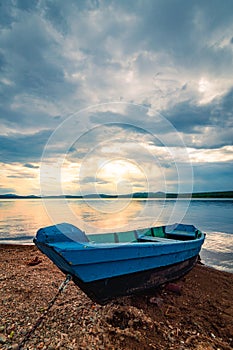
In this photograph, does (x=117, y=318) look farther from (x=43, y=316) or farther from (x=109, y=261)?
(x=43, y=316)

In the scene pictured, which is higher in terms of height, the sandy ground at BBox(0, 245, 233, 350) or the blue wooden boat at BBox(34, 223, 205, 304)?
the blue wooden boat at BBox(34, 223, 205, 304)

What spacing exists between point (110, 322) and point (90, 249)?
5.70 ft

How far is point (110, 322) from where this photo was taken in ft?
15.3

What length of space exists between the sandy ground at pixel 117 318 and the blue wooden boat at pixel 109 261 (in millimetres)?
441

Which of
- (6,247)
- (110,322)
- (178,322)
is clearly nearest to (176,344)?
(178,322)

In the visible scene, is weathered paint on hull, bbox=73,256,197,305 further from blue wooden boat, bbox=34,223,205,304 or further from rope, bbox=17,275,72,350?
rope, bbox=17,275,72,350

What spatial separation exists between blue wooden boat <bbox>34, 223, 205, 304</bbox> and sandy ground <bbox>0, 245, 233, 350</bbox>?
44 cm

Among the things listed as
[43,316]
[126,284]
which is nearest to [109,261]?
[126,284]

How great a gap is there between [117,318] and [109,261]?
1320 mm

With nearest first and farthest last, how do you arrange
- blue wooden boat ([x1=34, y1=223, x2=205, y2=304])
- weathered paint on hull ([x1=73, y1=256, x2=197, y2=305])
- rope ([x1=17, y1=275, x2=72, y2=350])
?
rope ([x1=17, y1=275, x2=72, y2=350]) < blue wooden boat ([x1=34, y1=223, x2=205, y2=304]) < weathered paint on hull ([x1=73, y1=256, x2=197, y2=305])

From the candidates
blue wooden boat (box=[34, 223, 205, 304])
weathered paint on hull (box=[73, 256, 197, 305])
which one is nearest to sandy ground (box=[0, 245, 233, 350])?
weathered paint on hull (box=[73, 256, 197, 305])

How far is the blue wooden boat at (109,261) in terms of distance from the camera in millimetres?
4332

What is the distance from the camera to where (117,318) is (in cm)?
481

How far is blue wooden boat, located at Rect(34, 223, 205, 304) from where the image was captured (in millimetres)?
4332
